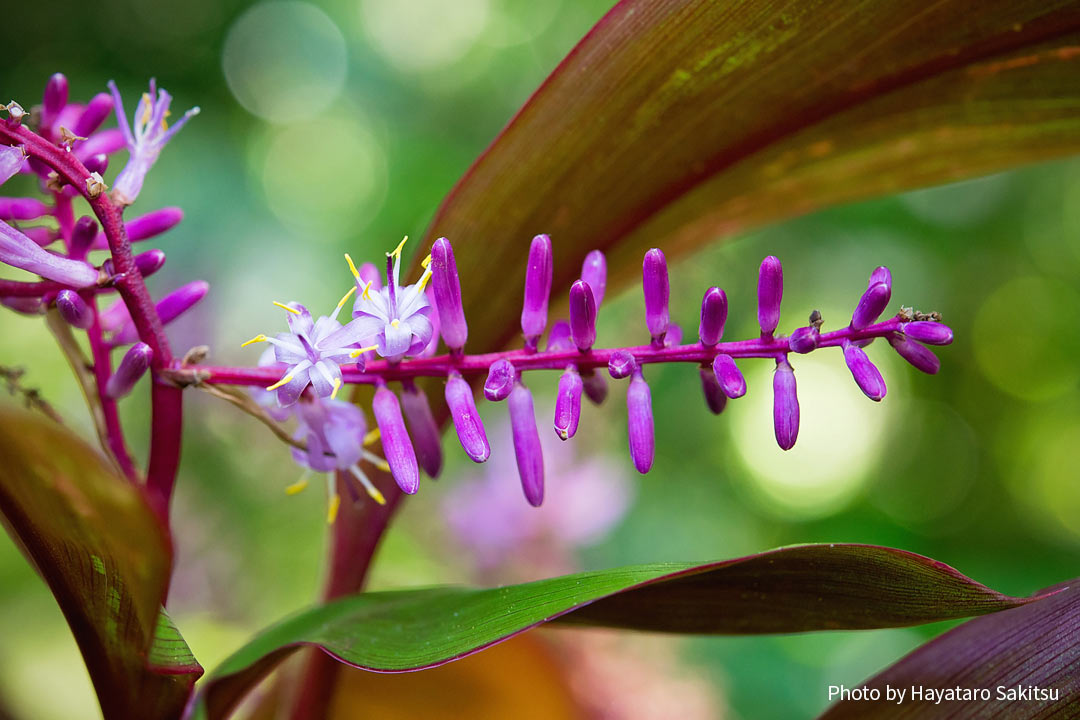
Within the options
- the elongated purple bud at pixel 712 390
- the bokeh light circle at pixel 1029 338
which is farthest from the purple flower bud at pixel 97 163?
the bokeh light circle at pixel 1029 338

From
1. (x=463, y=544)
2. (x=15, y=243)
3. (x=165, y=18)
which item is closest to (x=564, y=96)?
(x=15, y=243)

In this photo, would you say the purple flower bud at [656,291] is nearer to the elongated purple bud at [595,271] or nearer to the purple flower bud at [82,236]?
the elongated purple bud at [595,271]

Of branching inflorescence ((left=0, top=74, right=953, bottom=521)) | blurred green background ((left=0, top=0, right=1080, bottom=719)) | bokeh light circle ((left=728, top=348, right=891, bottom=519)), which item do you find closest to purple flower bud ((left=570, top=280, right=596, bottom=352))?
branching inflorescence ((left=0, top=74, right=953, bottom=521))

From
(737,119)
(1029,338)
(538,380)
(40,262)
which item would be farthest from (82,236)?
(1029,338)

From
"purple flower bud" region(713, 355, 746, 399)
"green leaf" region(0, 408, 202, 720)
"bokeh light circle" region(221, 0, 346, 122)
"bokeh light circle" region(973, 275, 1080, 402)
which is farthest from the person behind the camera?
"bokeh light circle" region(221, 0, 346, 122)

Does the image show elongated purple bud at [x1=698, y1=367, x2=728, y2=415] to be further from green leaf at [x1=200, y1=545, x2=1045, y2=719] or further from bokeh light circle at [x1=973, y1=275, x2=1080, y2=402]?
bokeh light circle at [x1=973, y1=275, x2=1080, y2=402]

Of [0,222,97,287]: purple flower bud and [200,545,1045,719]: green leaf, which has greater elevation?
[0,222,97,287]: purple flower bud

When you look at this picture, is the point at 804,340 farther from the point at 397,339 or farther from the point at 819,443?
the point at 819,443
